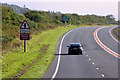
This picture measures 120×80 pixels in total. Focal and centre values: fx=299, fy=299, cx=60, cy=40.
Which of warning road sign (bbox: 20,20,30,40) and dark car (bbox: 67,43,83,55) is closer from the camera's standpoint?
warning road sign (bbox: 20,20,30,40)

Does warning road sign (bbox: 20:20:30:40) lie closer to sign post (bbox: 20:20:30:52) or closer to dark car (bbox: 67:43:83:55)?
sign post (bbox: 20:20:30:52)

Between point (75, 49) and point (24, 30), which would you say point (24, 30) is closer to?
point (24, 30)

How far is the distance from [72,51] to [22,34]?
5974 mm

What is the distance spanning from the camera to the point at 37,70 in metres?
21.4

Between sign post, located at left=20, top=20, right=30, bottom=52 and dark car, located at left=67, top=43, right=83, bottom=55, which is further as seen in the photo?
dark car, located at left=67, top=43, right=83, bottom=55

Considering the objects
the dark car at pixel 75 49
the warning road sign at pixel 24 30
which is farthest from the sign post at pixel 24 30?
the dark car at pixel 75 49

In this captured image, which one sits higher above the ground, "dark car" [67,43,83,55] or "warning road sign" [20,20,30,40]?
"warning road sign" [20,20,30,40]

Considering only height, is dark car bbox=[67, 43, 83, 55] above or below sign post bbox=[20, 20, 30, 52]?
below

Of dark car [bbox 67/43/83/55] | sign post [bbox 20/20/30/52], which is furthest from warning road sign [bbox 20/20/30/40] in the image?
dark car [bbox 67/43/83/55]

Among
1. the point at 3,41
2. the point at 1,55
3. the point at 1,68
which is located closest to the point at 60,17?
the point at 3,41

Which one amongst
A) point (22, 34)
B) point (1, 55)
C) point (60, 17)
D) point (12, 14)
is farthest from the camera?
point (60, 17)

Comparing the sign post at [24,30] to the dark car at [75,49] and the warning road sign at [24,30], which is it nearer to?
the warning road sign at [24,30]

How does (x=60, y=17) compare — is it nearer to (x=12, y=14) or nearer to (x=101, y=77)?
(x=12, y=14)

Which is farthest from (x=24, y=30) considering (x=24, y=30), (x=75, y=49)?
(x=75, y=49)
